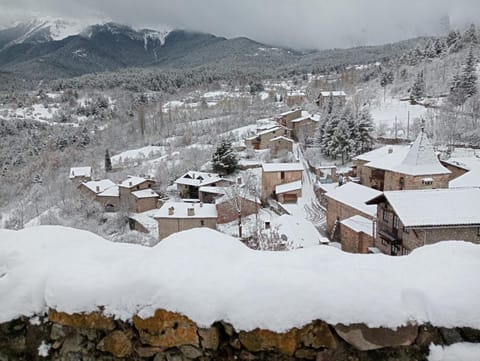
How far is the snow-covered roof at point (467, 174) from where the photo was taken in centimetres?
2045

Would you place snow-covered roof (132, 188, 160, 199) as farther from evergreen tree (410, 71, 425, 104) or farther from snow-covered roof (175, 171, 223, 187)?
evergreen tree (410, 71, 425, 104)

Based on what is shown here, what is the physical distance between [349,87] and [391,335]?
7459 cm

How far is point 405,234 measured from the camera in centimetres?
1398

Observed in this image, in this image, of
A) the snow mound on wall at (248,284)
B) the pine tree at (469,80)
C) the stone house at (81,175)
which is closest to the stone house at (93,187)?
the stone house at (81,175)

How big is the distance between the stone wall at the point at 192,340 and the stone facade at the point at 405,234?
12157mm

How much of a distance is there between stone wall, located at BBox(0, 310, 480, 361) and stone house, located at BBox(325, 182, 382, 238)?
17.6 metres

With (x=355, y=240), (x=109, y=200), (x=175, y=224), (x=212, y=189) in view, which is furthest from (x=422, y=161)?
(x=109, y=200)

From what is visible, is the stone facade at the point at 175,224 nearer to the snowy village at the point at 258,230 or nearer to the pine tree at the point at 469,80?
the snowy village at the point at 258,230

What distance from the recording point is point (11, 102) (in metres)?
91.4

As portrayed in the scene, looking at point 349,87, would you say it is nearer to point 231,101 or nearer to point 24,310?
point 231,101

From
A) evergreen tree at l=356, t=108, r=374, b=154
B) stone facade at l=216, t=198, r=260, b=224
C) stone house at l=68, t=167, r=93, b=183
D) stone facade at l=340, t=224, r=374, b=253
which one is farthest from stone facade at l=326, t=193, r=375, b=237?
stone house at l=68, t=167, r=93, b=183

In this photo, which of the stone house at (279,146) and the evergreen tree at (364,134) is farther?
the stone house at (279,146)

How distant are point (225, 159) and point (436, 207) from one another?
23085mm

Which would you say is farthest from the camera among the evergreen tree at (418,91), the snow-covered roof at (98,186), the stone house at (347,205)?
the evergreen tree at (418,91)
